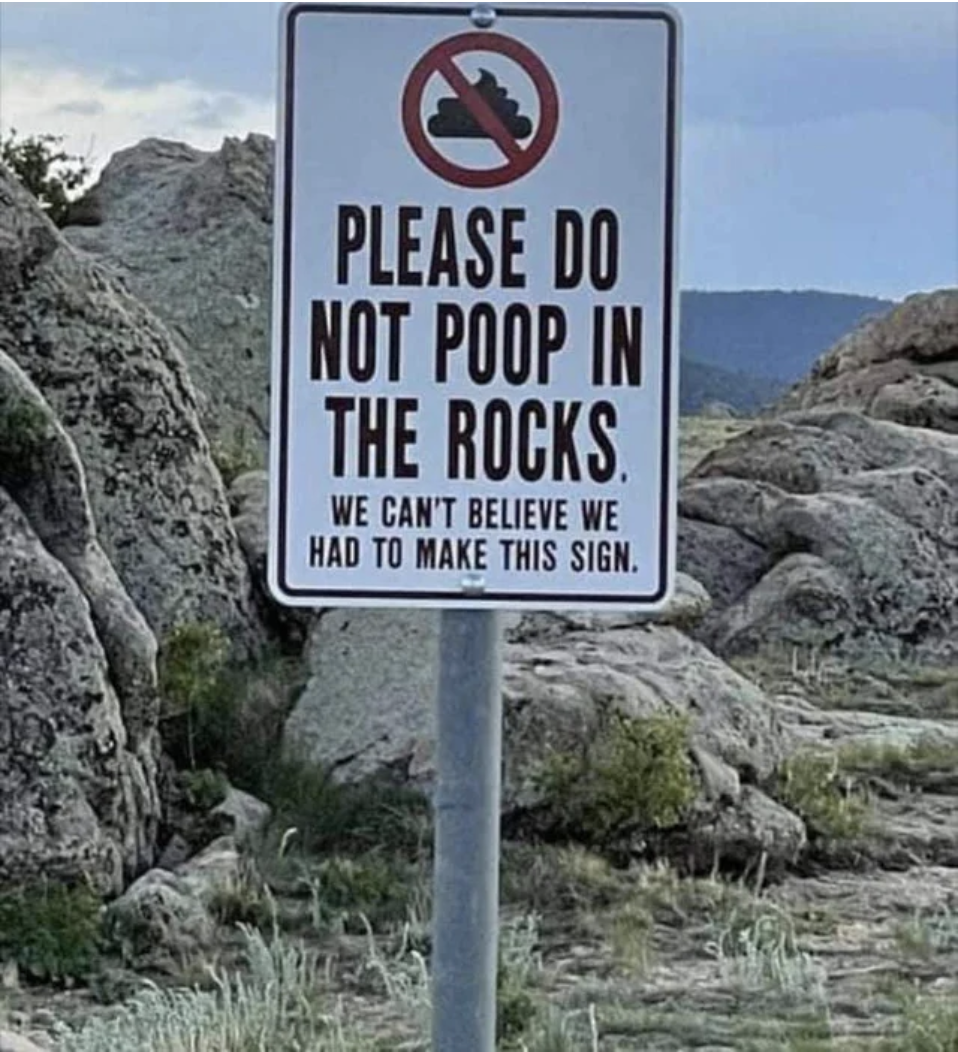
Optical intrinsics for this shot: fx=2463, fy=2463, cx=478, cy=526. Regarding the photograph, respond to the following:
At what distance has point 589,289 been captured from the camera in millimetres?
2664

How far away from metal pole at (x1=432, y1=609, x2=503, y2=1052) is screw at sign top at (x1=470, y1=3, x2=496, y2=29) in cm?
63

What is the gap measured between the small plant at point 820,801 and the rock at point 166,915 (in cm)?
241

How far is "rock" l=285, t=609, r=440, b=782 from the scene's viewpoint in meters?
9.41

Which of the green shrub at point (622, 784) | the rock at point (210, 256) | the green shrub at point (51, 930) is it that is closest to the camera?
the green shrub at point (51, 930)

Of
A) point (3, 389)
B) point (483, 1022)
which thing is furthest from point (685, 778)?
point (483, 1022)

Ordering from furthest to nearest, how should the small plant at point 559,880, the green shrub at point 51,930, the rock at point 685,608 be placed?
the rock at point 685,608, the small plant at point 559,880, the green shrub at point 51,930

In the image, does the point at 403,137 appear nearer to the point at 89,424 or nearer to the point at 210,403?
the point at 89,424

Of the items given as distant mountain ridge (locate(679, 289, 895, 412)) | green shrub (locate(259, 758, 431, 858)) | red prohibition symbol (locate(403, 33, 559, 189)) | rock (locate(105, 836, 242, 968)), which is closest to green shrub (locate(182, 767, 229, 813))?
green shrub (locate(259, 758, 431, 858))

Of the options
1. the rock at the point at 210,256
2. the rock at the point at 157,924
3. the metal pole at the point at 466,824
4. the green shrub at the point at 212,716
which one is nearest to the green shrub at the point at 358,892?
the rock at the point at 157,924

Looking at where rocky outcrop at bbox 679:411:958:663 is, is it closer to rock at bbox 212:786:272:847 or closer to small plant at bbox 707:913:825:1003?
rock at bbox 212:786:272:847

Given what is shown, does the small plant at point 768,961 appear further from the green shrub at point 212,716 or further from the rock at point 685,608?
the rock at point 685,608

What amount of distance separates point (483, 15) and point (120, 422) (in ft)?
26.7

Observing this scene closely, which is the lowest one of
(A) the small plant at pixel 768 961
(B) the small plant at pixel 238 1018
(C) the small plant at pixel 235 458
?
(B) the small plant at pixel 238 1018

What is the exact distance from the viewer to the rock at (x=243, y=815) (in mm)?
8944
